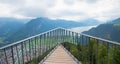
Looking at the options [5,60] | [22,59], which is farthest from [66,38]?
[5,60]

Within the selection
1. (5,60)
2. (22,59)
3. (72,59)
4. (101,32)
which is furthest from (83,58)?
(101,32)

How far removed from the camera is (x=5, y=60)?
6.24 m

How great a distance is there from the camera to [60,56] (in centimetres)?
1206

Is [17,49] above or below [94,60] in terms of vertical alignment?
above

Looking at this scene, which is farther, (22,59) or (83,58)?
(83,58)

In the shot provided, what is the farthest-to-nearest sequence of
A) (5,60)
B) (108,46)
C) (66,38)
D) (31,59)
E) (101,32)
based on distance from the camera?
1. (101,32)
2. (66,38)
3. (31,59)
4. (108,46)
5. (5,60)

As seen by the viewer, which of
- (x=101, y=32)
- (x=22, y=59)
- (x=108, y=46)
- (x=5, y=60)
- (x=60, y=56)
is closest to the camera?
(x=5, y=60)

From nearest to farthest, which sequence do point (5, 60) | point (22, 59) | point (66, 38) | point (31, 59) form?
1. point (5, 60)
2. point (22, 59)
3. point (31, 59)
4. point (66, 38)

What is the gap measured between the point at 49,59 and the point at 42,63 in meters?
1.08

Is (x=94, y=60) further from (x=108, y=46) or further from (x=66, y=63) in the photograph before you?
(x=108, y=46)

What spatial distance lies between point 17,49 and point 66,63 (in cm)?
337

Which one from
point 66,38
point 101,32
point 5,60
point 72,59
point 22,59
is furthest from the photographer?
point 101,32

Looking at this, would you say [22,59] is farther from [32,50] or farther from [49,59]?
[49,59]

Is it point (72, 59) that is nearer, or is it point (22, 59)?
point (22, 59)
